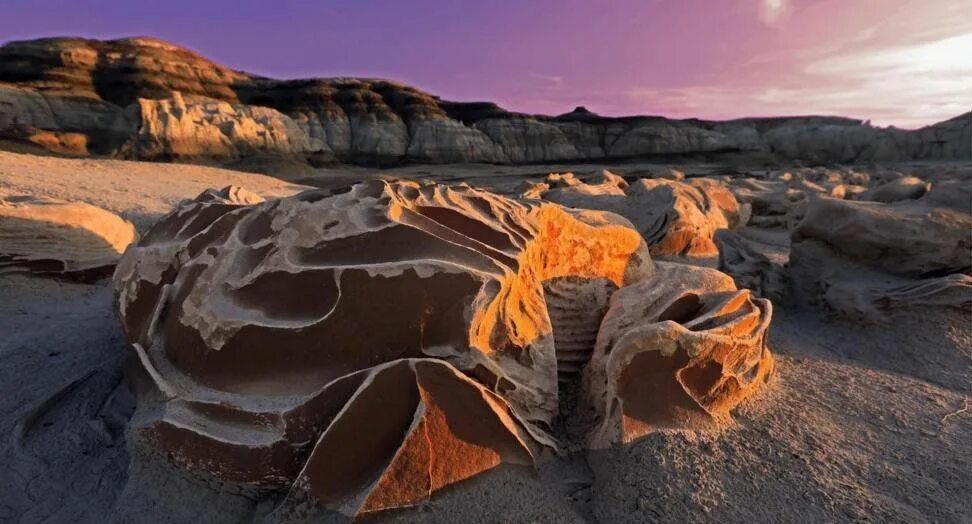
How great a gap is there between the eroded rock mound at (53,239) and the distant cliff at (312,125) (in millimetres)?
Answer: 13121

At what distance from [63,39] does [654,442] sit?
28.4 m

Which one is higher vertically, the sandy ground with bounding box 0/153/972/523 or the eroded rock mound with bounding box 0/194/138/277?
the eroded rock mound with bounding box 0/194/138/277

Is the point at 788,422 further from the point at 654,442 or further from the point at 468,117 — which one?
the point at 468,117

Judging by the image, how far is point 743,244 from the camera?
375 centimetres

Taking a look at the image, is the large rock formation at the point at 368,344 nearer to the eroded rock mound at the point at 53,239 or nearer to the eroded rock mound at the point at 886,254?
the eroded rock mound at the point at 886,254

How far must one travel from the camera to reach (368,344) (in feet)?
4.71

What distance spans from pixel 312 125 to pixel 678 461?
23.9 metres

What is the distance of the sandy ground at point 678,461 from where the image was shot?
4.47 feet

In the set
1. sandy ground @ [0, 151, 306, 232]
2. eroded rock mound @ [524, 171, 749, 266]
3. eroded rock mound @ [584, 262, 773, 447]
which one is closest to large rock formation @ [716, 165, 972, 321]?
eroded rock mound @ [524, 171, 749, 266]

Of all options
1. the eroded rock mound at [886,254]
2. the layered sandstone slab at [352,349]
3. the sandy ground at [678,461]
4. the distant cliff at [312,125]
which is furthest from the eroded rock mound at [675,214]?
the distant cliff at [312,125]

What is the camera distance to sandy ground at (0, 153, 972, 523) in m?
1.36

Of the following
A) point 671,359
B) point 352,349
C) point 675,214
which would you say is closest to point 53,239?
point 352,349

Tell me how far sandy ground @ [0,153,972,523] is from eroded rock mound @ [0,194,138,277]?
1.13 metres

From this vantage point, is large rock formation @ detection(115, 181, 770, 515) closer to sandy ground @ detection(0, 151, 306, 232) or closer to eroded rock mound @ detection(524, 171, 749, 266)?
eroded rock mound @ detection(524, 171, 749, 266)
